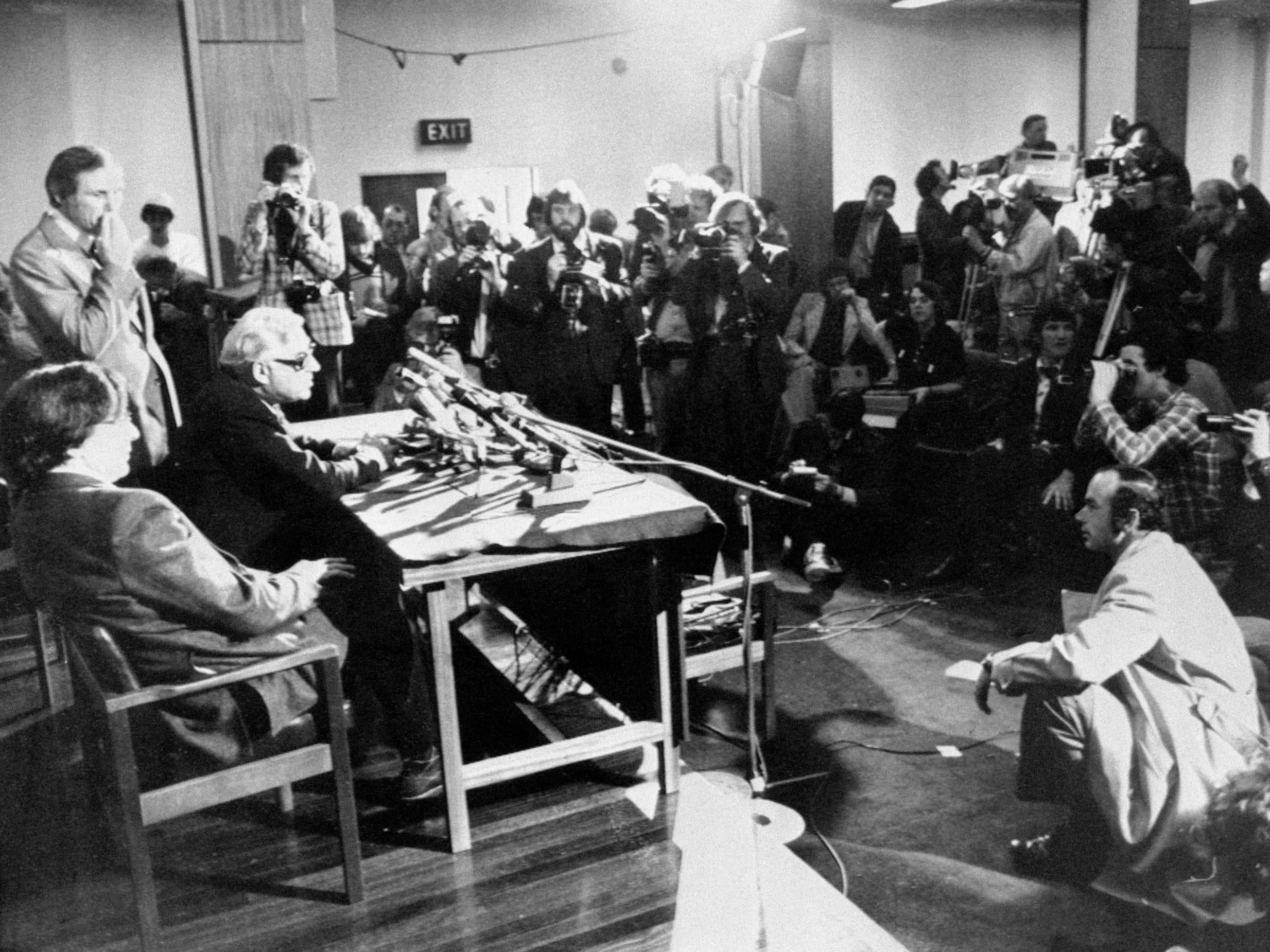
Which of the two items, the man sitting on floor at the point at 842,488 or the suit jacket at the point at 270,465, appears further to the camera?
the man sitting on floor at the point at 842,488

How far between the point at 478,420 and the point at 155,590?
1518 millimetres

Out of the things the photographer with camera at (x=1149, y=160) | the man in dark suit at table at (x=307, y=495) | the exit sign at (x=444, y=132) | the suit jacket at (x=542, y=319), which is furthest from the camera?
the exit sign at (x=444, y=132)

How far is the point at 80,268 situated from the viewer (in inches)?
149

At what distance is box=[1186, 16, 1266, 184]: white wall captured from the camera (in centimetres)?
457

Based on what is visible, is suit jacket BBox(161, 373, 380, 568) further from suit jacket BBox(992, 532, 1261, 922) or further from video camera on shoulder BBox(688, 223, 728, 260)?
video camera on shoulder BBox(688, 223, 728, 260)

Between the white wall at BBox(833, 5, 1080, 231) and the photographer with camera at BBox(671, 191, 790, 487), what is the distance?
5084 mm

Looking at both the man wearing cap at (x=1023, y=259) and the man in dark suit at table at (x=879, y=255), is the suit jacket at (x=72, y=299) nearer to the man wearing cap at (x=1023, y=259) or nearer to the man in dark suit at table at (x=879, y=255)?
the man wearing cap at (x=1023, y=259)

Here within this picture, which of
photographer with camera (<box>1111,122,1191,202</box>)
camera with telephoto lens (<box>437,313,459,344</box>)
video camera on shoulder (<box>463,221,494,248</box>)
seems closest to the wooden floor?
camera with telephoto lens (<box>437,313,459,344</box>)

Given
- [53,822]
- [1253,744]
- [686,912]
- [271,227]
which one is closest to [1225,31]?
[1253,744]

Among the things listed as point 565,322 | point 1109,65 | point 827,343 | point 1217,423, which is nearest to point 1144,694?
point 1217,423

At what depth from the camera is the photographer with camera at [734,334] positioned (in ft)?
18.0

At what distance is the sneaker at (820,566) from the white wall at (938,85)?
6.19 metres

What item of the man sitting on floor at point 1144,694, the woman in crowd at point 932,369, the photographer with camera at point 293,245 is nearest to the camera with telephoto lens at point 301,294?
the photographer with camera at point 293,245

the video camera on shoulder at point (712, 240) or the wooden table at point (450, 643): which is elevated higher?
the video camera on shoulder at point (712, 240)
